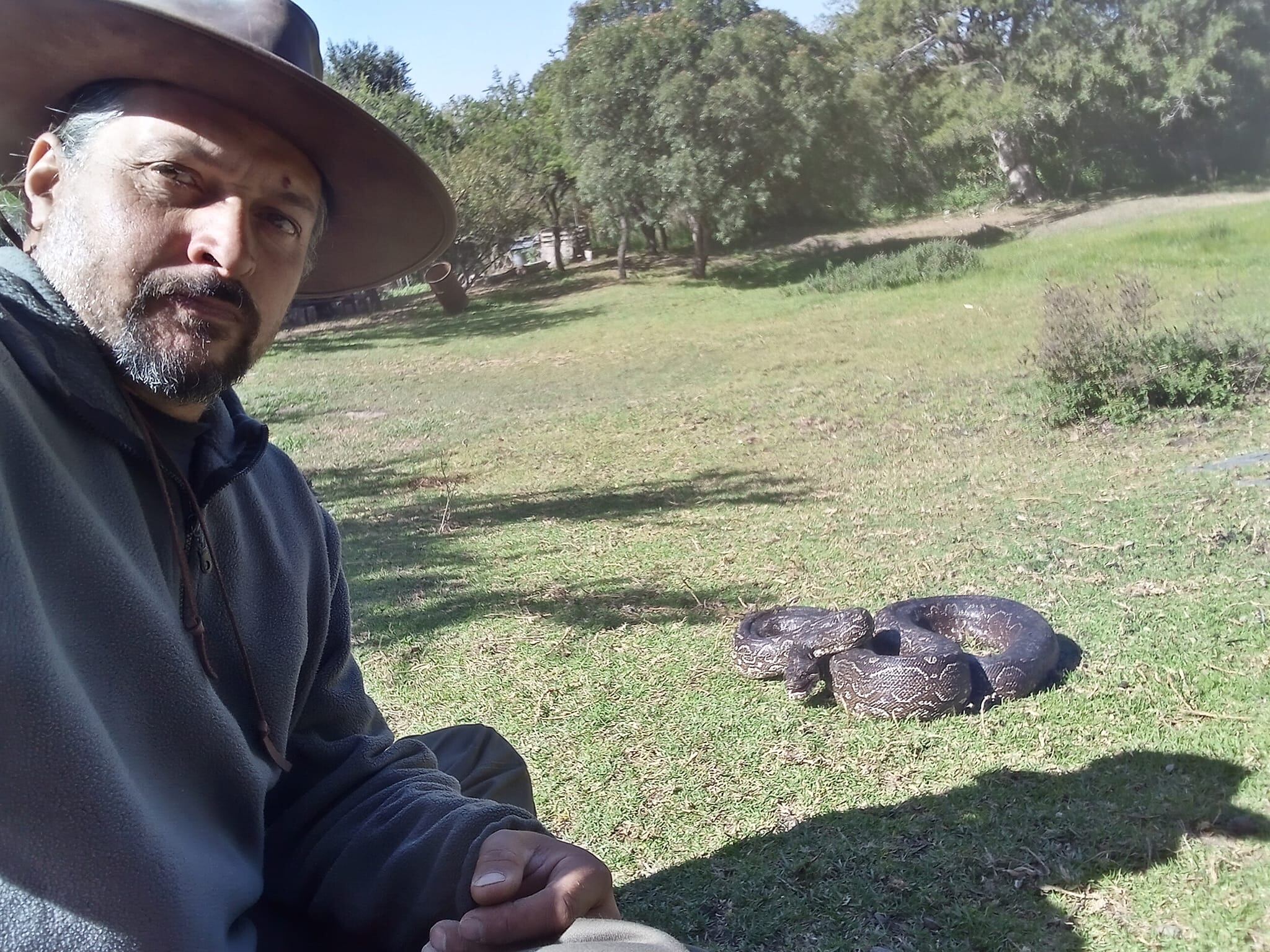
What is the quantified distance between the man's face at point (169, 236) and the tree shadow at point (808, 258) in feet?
81.7

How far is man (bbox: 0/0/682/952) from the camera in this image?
139 centimetres

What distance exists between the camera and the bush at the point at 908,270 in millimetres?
22000

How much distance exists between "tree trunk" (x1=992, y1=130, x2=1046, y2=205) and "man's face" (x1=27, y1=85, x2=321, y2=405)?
36.8 m

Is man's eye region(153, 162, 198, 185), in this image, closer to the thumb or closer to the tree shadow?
the thumb

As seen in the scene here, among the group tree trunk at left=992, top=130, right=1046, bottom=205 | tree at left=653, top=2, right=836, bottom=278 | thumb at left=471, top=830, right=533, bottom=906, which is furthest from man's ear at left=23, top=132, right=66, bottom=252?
tree trunk at left=992, top=130, right=1046, bottom=205

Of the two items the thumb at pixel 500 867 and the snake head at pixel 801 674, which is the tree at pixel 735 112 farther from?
the thumb at pixel 500 867

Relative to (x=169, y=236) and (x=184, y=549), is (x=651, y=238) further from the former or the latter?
(x=184, y=549)

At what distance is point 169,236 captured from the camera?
5.70ft

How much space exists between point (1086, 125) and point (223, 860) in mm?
38115

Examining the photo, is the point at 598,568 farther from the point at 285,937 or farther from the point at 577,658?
the point at 285,937

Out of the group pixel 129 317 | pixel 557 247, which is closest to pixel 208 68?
pixel 129 317

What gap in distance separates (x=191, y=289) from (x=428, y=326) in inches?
931

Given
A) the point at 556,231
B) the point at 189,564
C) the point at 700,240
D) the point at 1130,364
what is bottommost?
the point at 1130,364

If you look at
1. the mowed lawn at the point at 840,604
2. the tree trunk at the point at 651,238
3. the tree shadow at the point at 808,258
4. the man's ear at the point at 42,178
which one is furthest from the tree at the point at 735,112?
the man's ear at the point at 42,178
